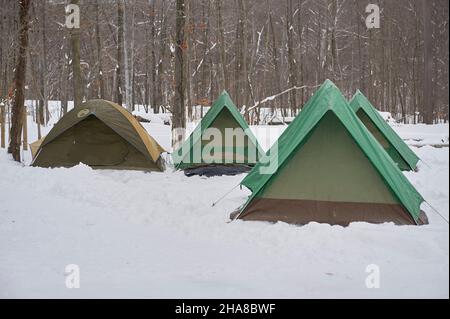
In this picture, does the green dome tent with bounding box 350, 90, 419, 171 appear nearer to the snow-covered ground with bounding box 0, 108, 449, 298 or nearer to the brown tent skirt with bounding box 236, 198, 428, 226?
the snow-covered ground with bounding box 0, 108, 449, 298

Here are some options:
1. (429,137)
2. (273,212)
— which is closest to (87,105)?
(273,212)

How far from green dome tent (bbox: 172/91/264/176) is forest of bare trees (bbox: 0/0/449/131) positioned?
8.76 feet

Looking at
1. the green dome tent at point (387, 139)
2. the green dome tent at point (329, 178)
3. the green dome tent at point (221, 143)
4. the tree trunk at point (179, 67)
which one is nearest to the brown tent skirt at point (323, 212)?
the green dome tent at point (329, 178)

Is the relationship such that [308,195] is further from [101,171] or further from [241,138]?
[101,171]

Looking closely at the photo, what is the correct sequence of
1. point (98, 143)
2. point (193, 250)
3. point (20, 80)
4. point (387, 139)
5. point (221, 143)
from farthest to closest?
point (20, 80), point (221, 143), point (98, 143), point (387, 139), point (193, 250)

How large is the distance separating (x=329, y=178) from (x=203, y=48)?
2430 centimetres

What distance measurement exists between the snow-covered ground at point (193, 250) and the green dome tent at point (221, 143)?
104 inches

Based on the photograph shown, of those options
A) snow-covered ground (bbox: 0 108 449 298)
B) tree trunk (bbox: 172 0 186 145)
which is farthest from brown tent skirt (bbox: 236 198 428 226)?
tree trunk (bbox: 172 0 186 145)

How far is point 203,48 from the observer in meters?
29.0

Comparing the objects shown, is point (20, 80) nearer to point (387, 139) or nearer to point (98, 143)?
point (98, 143)

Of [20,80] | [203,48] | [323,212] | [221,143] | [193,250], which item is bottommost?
[193,250]

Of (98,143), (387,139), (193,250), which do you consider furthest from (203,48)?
(193,250)

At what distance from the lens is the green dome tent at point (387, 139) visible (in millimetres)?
10297
